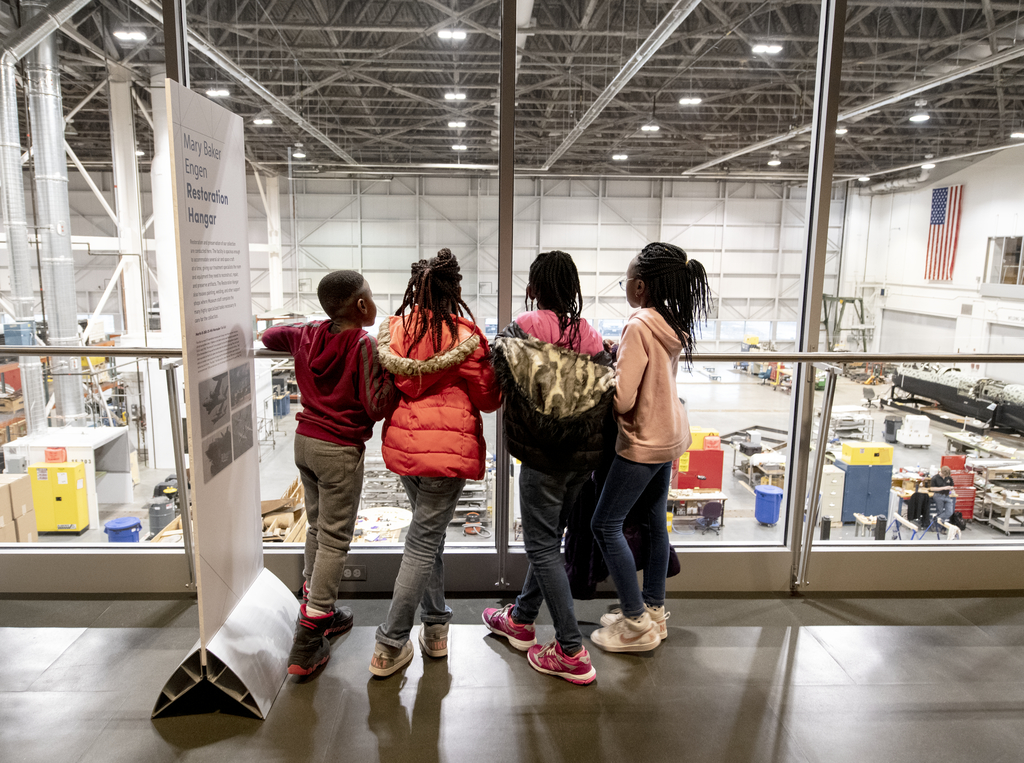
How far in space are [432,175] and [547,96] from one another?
5.94 feet

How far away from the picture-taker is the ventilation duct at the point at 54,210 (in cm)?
668

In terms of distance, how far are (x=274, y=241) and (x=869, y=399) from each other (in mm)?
7492

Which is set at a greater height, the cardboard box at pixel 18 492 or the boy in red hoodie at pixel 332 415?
the boy in red hoodie at pixel 332 415

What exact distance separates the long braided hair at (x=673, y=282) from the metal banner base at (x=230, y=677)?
1.63 m

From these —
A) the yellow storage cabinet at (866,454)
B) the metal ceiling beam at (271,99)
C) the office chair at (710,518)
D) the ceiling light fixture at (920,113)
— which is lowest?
the office chair at (710,518)

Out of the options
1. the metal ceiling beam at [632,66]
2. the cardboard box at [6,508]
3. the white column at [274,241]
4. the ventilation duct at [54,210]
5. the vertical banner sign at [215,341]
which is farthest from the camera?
the metal ceiling beam at [632,66]

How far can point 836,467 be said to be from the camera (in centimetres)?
649

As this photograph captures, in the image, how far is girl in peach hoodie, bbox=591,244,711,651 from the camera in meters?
1.77

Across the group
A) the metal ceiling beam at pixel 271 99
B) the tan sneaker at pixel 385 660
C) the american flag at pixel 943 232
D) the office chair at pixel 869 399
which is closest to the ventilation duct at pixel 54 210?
the metal ceiling beam at pixel 271 99

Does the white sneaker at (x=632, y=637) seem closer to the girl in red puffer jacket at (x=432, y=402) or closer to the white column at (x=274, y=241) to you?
the girl in red puffer jacket at (x=432, y=402)

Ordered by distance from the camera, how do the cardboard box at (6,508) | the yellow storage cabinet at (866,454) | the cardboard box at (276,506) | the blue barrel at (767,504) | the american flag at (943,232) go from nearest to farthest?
1. the cardboard box at (276,506)
2. the cardboard box at (6,508)
3. the blue barrel at (767,504)
4. the yellow storage cabinet at (866,454)
5. the american flag at (943,232)

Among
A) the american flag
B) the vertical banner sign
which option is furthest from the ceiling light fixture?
the vertical banner sign

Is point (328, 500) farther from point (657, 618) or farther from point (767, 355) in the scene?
point (767, 355)

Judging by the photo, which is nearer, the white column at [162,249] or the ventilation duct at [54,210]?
the ventilation duct at [54,210]
